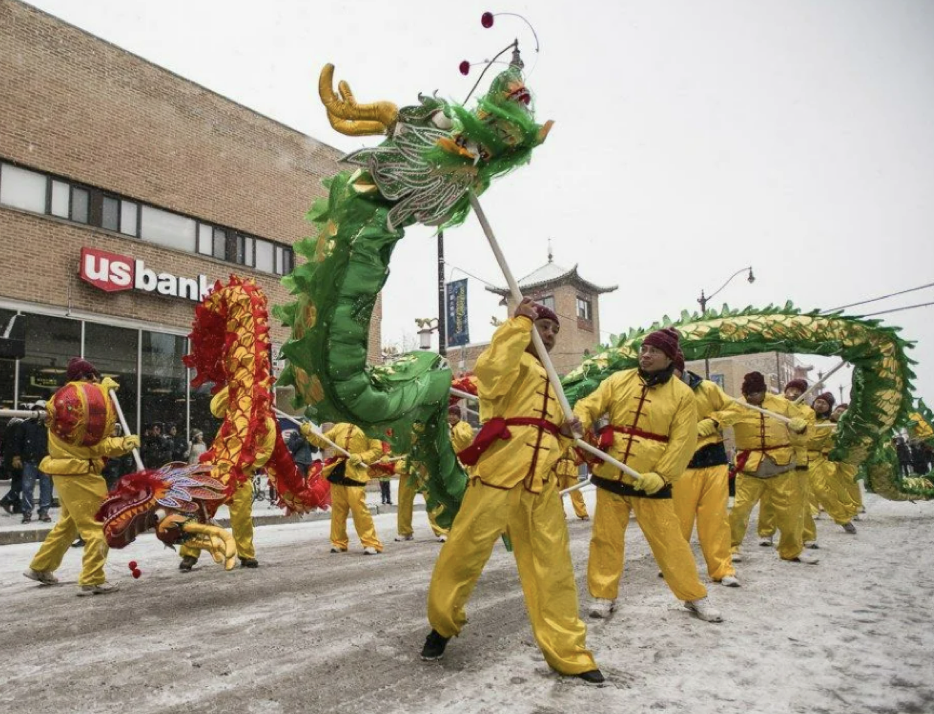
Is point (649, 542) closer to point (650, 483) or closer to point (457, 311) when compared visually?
point (650, 483)

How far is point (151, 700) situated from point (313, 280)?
2.03 metres

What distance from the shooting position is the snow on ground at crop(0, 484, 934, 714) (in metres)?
3.00

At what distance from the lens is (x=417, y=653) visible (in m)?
3.66

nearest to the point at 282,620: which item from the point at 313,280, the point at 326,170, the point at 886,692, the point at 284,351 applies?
the point at 284,351

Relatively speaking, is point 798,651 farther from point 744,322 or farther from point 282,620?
point 744,322

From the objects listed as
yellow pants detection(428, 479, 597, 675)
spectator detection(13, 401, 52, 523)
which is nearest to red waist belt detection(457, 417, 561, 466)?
yellow pants detection(428, 479, 597, 675)

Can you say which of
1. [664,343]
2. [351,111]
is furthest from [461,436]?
[351,111]

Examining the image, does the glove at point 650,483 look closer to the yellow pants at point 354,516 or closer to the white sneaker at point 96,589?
the yellow pants at point 354,516

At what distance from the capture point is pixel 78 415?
5523mm

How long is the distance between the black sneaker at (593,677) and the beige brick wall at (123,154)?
12.2m

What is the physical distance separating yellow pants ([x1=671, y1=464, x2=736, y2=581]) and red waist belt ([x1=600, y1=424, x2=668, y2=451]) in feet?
5.09

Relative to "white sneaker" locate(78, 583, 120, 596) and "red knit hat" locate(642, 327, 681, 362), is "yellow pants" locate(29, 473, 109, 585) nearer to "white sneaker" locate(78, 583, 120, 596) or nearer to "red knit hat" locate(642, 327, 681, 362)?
"white sneaker" locate(78, 583, 120, 596)

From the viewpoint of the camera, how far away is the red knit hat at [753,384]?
23.2ft

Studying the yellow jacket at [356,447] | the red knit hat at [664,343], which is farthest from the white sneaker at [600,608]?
the yellow jacket at [356,447]
